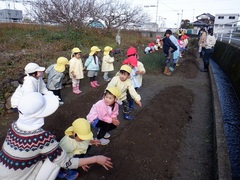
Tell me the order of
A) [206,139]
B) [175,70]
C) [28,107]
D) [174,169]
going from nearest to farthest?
[28,107] → [174,169] → [206,139] → [175,70]

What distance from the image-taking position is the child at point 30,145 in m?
1.70

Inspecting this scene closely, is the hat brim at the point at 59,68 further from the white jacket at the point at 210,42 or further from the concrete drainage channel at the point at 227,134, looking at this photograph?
the white jacket at the point at 210,42

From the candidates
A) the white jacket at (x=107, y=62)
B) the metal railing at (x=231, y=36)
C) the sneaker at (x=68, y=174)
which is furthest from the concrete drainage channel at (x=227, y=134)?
the metal railing at (x=231, y=36)

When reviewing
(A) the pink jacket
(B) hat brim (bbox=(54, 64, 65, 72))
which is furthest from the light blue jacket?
(A) the pink jacket

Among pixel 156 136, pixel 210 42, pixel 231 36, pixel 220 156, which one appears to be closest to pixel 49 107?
pixel 156 136

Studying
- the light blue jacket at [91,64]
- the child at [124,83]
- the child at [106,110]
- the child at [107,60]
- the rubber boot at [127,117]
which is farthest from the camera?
the child at [107,60]

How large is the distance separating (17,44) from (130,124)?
23.6 feet

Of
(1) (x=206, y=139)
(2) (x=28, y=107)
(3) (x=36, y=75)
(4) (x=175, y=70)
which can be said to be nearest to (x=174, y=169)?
(1) (x=206, y=139)

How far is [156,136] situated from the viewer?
3752 millimetres

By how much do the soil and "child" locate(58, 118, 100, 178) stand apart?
440 millimetres

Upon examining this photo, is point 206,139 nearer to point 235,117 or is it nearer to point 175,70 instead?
point 235,117

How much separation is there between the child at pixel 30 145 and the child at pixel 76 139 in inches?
19.3

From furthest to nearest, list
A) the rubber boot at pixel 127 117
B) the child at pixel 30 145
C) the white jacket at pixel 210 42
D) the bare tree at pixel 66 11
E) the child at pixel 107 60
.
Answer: the bare tree at pixel 66 11
the white jacket at pixel 210 42
the child at pixel 107 60
the rubber boot at pixel 127 117
the child at pixel 30 145

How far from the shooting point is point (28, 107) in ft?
5.43
